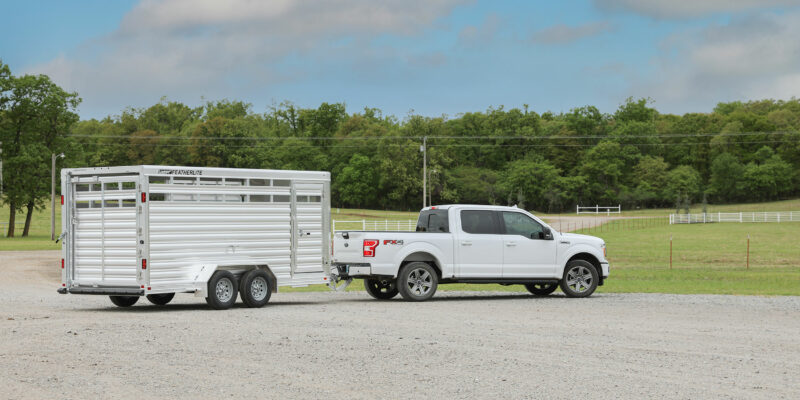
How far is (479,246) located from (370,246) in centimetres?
252

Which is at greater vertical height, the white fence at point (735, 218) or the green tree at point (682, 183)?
the green tree at point (682, 183)

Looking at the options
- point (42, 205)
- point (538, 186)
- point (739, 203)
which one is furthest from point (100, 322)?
point (739, 203)

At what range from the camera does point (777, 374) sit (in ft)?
31.7

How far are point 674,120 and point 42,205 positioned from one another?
109634 millimetres

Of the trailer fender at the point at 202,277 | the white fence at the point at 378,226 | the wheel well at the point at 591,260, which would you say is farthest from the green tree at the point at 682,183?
the trailer fender at the point at 202,277

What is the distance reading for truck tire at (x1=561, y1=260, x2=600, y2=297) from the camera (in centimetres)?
2006

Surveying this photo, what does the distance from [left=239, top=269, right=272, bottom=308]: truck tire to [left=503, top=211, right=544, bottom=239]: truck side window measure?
570cm

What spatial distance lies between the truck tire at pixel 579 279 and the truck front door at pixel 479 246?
1.71m

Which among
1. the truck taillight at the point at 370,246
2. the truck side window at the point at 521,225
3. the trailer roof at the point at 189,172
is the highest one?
the trailer roof at the point at 189,172

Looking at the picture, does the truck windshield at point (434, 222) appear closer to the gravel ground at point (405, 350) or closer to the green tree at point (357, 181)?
the gravel ground at point (405, 350)

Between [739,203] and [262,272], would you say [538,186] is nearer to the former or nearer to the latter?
[739,203]

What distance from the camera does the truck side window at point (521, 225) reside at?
1991cm

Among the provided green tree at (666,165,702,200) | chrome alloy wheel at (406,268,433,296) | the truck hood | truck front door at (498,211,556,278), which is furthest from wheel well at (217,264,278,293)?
green tree at (666,165,702,200)

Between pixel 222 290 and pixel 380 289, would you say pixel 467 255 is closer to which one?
pixel 380 289
